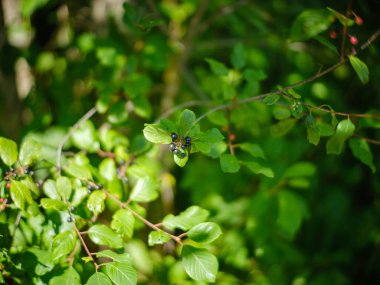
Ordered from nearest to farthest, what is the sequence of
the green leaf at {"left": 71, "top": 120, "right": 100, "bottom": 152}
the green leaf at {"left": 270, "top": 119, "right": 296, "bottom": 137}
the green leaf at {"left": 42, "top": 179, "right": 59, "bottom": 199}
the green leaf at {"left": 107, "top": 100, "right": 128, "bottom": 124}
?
the green leaf at {"left": 42, "top": 179, "right": 59, "bottom": 199} → the green leaf at {"left": 270, "top": 119, "right": 296, "bottom": 137} → the green leaf at {"left": 71, "top": 120, "right": 100, "bottom": 152} → the green leaf at {"left": 107, "top": 100, "right": 128, "bottom": 124}

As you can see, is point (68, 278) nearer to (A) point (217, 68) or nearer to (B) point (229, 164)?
(B) point (229, 164)

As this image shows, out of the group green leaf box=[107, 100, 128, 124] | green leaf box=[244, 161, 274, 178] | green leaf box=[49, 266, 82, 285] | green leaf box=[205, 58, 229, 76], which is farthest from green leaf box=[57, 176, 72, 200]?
green leaf box=[205, 58, 229, 76]

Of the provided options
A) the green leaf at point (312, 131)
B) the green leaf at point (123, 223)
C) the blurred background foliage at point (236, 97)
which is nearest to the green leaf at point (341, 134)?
the green leaf at point (312, 131)

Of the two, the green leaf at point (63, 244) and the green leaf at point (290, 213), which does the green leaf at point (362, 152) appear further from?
the green leaf at point (63, 244)

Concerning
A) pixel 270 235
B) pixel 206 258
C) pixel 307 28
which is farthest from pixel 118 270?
pixel 270 235

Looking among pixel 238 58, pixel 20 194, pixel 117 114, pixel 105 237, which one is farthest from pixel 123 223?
pixel 238 58

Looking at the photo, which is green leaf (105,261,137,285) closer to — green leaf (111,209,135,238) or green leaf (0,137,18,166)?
green leaf (111,209,135,238)
